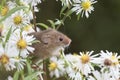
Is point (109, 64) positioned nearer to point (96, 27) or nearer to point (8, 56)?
point (8, 56)

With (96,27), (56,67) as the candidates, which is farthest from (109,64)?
(96,27)

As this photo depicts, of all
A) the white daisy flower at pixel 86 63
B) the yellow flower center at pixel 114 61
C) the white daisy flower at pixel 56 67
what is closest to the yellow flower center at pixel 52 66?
the white daisy flower at pixel 56 67

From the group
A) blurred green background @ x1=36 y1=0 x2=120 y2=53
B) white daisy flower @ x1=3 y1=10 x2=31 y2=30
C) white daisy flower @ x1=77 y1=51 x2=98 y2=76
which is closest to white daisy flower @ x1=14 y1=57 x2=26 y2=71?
white daisy flower @ x1=3 y1=10 x2=31 y2=30

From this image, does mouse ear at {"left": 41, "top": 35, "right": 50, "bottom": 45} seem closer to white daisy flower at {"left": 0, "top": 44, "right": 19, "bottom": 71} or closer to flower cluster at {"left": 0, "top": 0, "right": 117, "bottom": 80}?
flower cluster at {"left": 0, "top": 0, "right": 117, "bottom": 80}

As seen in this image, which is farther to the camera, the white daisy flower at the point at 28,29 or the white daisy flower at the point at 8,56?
the white daisy flower at the point at 28,29

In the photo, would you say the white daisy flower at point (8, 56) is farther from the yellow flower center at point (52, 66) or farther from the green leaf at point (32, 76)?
the yellow flower center at point (52, 66)

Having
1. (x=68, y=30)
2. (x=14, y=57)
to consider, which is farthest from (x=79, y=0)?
(x=68, y=30)

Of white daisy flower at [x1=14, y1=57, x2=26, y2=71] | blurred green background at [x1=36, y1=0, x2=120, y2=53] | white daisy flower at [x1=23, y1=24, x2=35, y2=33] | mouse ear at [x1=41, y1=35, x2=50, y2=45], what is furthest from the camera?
blurred green background at [x1=36, y1=0, x2=120, y2=53]
